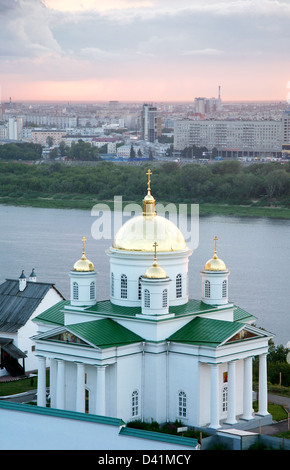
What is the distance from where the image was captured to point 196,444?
8289mm

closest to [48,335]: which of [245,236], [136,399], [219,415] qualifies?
[136,399]

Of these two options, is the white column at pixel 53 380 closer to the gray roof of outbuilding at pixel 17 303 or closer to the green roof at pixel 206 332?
the green roof at pixel 206 332

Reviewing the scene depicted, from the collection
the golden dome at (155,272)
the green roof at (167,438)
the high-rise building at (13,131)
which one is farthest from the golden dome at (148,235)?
the high-rise building at (13,131)

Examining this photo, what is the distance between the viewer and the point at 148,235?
1100cm

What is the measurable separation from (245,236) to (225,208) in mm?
6798

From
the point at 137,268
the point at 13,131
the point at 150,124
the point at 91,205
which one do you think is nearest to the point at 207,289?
the point at 137,268

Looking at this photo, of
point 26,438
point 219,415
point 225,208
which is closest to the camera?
point 26,438

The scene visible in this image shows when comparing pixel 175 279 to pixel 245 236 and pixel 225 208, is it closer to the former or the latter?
pixel 245 236

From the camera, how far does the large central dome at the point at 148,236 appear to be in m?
11.0

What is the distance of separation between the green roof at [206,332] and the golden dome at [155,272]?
56 cm

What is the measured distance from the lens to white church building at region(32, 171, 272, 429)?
10.3 metres

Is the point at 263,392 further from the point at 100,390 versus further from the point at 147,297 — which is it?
the point at 100,390

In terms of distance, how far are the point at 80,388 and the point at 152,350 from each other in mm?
777
